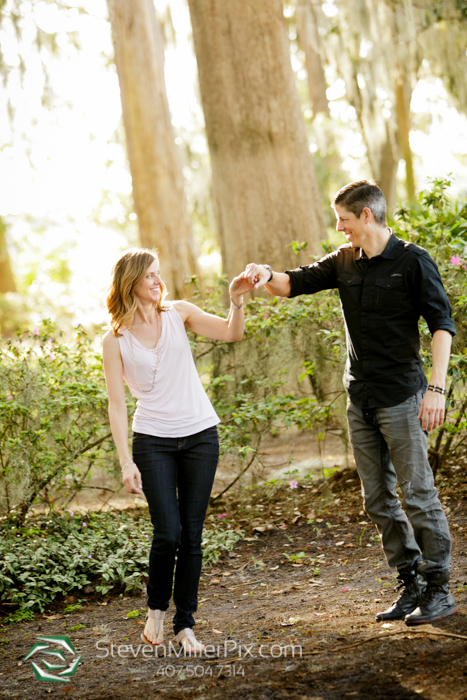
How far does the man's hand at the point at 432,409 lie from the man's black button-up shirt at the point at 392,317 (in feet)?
0.45

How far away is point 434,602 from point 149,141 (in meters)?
9.00

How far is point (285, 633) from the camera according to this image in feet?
11.0

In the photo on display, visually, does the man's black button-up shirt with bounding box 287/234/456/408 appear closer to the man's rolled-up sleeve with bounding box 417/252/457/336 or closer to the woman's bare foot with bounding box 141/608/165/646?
the man's rolled-up sleeve with bounding box 417/252/457/336

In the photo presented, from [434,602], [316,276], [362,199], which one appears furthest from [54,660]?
[362,199]

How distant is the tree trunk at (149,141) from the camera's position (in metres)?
10.5

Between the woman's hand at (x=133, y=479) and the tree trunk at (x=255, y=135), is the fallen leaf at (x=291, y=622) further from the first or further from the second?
the tree trunk at (x=255, y=135)

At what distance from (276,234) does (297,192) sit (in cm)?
57

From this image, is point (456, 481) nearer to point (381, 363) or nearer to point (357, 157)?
point (381, 363)

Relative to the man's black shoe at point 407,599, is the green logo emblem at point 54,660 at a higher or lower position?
lower

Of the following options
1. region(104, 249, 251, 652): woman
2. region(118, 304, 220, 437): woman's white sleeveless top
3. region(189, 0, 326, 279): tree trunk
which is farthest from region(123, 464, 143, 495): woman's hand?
region(189, 0, 326, 279): tree trunk

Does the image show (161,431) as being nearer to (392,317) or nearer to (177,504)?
(177,504)

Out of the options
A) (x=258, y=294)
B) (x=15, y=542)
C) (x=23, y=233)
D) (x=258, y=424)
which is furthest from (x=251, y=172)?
(x=23, y=233)

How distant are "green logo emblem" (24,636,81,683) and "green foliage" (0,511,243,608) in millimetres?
735

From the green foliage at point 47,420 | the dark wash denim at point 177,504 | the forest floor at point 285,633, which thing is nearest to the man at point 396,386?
the forest floor at point 285,633
